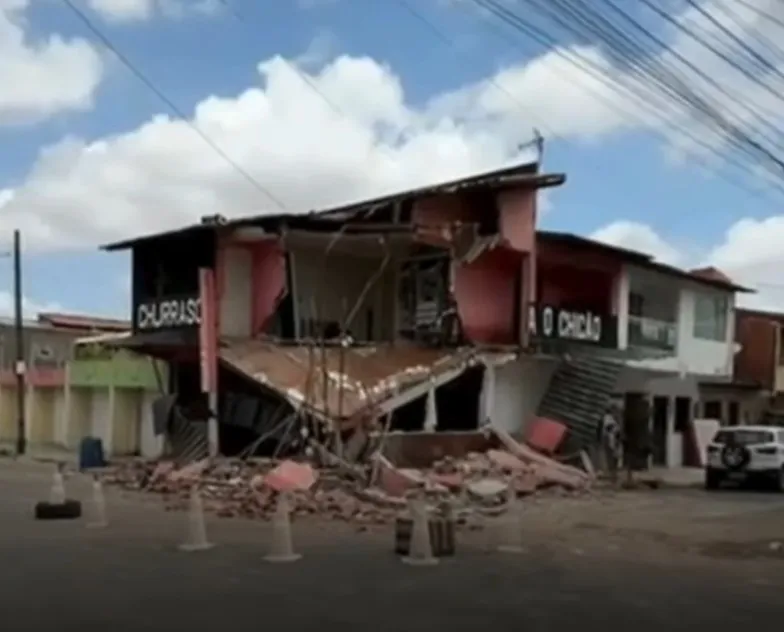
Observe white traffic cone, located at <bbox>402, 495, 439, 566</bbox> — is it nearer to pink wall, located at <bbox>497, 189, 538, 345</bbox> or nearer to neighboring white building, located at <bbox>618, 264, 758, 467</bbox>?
pink wall, located at <bbox>497, 189, 538, 345</bbox>

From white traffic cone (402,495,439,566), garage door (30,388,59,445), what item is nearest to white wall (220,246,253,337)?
garage door (30,388,59,445)

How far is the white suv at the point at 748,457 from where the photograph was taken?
3186cm

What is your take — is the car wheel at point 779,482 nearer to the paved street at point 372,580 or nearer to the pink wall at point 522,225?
the pink wall at point 522,225

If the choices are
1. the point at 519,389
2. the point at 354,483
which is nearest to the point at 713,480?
the point at 519,389

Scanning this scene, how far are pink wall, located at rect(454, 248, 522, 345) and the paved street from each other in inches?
556

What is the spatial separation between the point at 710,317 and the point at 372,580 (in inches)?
1306

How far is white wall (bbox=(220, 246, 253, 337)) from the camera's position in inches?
1351

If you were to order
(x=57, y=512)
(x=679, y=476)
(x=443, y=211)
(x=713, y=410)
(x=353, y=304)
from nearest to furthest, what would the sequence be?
(x=57, y=512) → (x=443, y=211) → (x=353, y=304) → (x=679, y=476) → (x=713, y=410)

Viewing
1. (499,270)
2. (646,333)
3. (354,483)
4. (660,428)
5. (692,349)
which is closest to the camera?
(354,483)

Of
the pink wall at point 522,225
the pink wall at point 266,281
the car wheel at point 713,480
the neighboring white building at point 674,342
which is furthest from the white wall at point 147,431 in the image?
the car wheel at point 713,480

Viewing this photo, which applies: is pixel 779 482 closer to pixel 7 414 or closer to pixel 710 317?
pixel 710 317

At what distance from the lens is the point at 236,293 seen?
34625 mm

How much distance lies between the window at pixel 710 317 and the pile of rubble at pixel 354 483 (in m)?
14.7

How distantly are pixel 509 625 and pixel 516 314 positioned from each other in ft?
83.7
